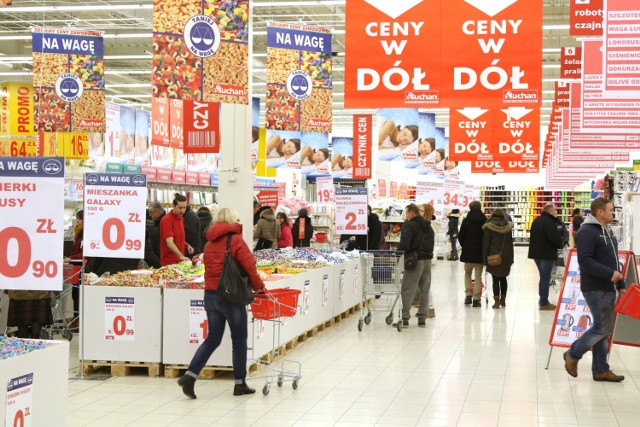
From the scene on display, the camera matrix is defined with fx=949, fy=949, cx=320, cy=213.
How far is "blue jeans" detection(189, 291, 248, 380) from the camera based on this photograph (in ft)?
25.0

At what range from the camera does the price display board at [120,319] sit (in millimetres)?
8602

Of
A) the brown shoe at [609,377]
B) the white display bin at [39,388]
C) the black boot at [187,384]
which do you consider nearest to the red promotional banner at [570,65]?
the brown shoe at [609,377]

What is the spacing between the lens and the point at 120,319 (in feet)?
28.3

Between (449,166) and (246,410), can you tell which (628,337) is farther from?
(449,166)

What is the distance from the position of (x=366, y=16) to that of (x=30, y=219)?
5.44 meters

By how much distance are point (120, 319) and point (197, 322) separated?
2.35 feet

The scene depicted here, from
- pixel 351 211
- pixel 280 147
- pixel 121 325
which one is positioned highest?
pixel 280 147

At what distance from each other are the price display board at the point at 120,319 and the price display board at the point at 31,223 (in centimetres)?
347

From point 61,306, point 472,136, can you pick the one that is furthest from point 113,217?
point 472,136

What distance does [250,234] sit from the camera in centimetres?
1079

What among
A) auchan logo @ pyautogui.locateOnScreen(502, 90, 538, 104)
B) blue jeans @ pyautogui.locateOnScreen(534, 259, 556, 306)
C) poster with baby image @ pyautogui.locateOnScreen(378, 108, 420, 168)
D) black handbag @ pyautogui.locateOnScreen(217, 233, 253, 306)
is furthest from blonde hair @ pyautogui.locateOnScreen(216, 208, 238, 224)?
poster with baby image @ pyautogui.locateOnScreen(378, 108, 420, 168)

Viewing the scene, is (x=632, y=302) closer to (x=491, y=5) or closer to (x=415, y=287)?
(x=491, y=5)

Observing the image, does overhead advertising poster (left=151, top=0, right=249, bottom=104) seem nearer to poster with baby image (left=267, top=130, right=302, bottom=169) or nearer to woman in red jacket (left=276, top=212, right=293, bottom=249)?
woman in red jacket (left=276, top=212, right=293, bottom=249)

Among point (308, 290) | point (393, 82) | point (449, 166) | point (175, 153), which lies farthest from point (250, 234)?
point (449, 166)
